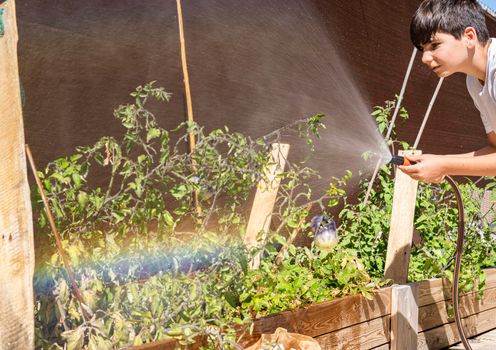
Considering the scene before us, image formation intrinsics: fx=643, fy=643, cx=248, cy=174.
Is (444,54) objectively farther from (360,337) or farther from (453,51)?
(360,337)

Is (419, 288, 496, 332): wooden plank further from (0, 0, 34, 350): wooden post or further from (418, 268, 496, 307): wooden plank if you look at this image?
(0, 0, 34, 350): wooden post

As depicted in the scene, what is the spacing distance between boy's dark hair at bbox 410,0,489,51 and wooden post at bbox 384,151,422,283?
98 cm

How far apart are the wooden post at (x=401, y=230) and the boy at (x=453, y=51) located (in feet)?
2.55

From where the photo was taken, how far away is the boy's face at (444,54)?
8.77ft

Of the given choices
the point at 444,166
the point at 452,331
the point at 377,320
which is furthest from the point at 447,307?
the point at 444,166

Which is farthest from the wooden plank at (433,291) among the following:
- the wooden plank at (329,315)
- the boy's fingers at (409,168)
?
the boy's fingers at (409,168)

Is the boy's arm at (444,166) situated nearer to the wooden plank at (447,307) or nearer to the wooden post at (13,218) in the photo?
the wooden plank at (447,307)

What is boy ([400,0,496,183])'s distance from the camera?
2664 mm

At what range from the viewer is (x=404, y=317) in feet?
11.0

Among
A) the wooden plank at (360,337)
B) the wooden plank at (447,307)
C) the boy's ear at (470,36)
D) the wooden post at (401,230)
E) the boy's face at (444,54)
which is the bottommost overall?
the wooden plank at (447,307)

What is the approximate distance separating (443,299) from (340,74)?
2.13 meters

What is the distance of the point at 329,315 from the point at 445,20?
1355mm

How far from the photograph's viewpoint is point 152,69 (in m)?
3.50

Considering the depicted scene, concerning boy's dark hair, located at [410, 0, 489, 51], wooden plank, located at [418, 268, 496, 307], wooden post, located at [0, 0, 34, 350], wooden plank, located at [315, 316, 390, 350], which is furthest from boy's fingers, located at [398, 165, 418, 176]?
wooden post, located at [0, 0, 34, 350]
